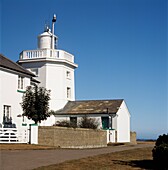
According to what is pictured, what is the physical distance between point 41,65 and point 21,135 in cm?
1658

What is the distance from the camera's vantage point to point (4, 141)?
2217 centimetres

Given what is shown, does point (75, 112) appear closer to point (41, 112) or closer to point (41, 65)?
point (41, 65)

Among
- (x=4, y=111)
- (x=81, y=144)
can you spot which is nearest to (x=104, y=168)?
(x=81, y=144)

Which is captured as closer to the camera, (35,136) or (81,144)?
(35,136)

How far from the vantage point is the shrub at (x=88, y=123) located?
114 ft

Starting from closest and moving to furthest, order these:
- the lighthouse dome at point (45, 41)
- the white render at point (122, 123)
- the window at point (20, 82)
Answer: the window at point (20, 82) < the white render at point (122, 123) < the lighthouse dome at point (45, 41)

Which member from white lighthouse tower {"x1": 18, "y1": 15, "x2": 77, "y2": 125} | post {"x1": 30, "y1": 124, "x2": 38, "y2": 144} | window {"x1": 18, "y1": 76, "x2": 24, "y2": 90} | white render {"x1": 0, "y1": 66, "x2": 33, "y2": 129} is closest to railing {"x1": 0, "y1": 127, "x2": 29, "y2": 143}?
post {"x1": 30, "y1": 124, "x2": 38, "y2": 144}

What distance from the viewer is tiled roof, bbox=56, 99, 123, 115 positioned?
37.2 m

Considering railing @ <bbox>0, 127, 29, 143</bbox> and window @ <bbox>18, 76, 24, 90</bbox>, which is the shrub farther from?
railing @ <bbox>0, 127, 29, 143</bbox>

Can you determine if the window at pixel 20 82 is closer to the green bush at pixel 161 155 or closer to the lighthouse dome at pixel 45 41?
the lighthouse dome at pixel 45 41

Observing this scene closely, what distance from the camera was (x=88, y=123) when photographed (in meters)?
35.1

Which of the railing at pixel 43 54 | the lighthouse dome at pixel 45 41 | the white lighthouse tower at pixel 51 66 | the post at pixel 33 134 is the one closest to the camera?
the post at pixel 33 134

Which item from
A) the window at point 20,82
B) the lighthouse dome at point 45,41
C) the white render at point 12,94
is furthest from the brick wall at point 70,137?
the lighthouse dome at point 45,41

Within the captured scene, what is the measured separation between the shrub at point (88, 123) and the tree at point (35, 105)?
7.47 m
